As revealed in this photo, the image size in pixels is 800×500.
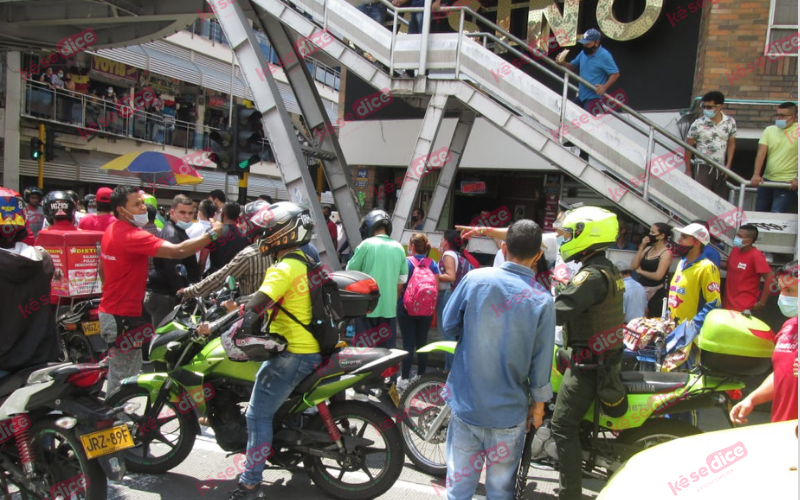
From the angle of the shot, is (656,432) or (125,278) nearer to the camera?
(656,432)

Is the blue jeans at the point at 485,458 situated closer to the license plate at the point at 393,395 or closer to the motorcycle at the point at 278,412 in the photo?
the motorcycle at the point at 278,412

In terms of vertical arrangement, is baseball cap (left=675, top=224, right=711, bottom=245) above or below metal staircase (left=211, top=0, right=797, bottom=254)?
below

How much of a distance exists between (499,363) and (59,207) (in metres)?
5.93

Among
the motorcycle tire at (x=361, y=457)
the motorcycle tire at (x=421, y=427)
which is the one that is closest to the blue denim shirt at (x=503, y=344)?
the motorcycle tire at (x=361, y=457)

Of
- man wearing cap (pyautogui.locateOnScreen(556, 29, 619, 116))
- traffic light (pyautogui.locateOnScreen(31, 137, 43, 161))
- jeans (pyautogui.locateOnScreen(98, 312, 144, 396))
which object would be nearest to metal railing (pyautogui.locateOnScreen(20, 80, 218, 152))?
traffic light (pyautogui.locateOnScreen(31, 137, 43, 161))

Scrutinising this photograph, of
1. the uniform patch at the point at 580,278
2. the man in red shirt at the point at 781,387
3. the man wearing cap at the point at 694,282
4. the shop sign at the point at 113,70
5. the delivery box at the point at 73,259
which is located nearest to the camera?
the man in red shirt at the point at 781,387

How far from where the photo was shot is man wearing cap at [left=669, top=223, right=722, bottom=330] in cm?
539

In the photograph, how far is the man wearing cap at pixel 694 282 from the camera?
539 centimetres

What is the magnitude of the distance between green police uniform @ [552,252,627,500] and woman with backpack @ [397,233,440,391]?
2.57 m

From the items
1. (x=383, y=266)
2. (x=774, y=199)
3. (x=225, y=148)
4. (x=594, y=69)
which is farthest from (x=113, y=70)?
(x=774, y=199)

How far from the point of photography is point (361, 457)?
12.3 feet

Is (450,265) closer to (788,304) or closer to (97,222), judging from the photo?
(788,304)

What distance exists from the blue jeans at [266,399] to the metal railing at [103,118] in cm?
1770

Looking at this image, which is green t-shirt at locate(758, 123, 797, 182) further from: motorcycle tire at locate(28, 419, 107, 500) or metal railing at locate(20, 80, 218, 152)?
metal railing at locate(20, 80, 218, 152)
